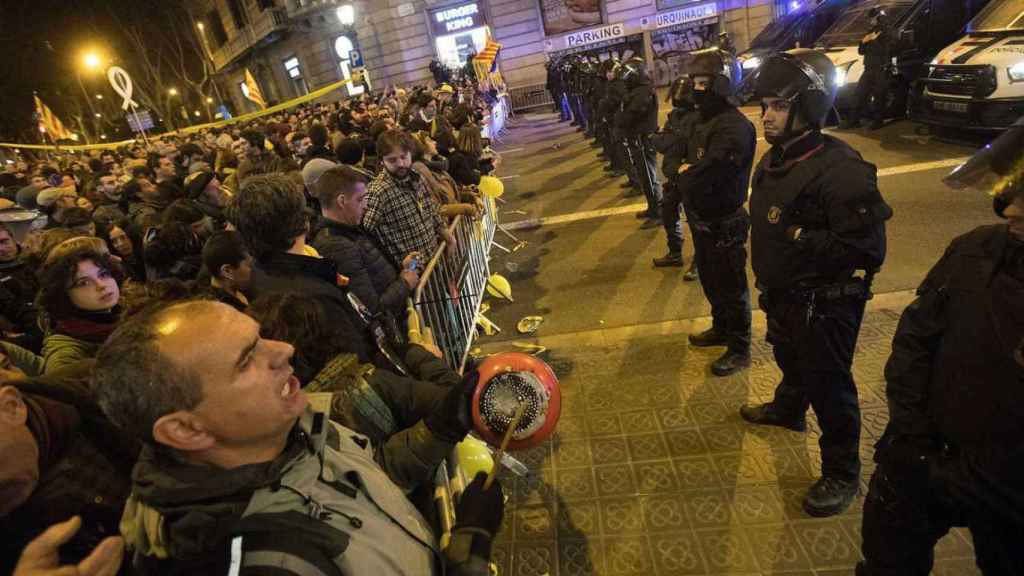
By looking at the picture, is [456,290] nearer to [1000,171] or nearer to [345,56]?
[1000,171]

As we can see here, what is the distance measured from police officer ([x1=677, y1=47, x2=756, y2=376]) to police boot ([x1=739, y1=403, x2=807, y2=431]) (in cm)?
53

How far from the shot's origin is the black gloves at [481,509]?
1.61 m

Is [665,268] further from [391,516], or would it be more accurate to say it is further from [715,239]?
[391,516]

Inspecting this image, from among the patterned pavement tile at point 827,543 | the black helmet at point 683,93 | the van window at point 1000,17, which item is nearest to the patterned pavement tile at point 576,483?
the patterned pavement tile at point 827,543

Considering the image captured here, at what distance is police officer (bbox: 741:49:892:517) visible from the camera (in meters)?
2.50

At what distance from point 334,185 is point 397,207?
3.34 feet

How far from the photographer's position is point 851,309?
2656 millimetres

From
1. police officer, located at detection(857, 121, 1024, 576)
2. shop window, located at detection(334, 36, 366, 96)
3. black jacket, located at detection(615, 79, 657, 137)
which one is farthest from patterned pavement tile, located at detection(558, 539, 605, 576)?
shop window, located at detection(334, 36, 366, 96)

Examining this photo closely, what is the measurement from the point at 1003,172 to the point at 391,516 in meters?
2.02

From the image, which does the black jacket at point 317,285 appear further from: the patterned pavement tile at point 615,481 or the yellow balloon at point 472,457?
the patterned pavement tile at point 615,481

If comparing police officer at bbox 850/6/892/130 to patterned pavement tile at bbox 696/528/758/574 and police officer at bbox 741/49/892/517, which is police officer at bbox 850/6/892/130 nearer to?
police officer at bbox 741/49/892/517

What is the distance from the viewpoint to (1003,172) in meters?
1.52

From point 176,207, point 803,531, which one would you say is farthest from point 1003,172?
point 176,207

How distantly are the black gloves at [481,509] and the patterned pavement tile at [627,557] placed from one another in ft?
4.47
